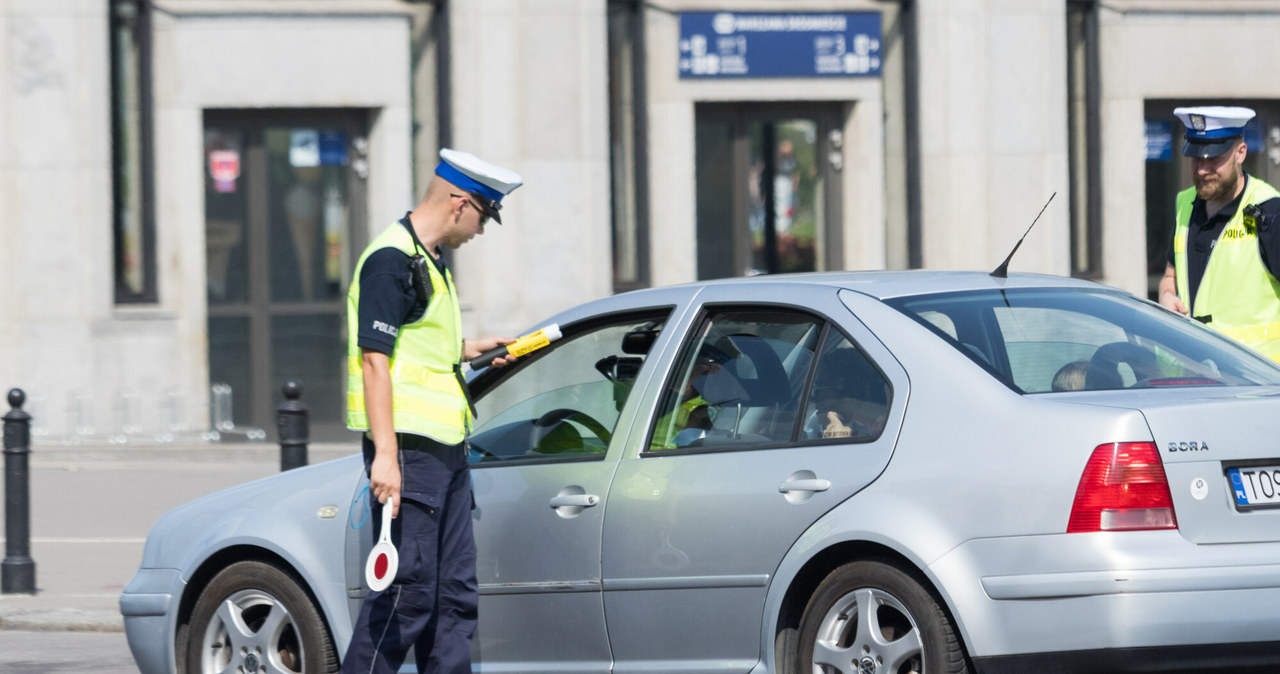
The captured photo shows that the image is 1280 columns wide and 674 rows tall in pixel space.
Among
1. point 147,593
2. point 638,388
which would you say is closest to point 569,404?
point 638,388

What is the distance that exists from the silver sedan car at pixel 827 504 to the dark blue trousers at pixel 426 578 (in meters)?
0.22

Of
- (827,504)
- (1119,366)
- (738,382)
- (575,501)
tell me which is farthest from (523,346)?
(1119,366)

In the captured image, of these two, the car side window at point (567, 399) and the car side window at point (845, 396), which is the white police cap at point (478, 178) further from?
the car side window at point (845, 396)

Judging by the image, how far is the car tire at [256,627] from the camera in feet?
19.9

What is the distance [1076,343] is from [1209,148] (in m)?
1.91

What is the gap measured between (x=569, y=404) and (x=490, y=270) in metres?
11.1

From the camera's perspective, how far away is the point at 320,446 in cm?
1644

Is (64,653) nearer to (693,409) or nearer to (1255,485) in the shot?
(693,409)

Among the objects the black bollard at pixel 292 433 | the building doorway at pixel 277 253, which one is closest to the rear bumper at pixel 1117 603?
the black bollard at pixel 292 433

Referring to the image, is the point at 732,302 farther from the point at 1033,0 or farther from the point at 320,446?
the point at 1033,0

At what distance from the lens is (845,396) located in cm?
535

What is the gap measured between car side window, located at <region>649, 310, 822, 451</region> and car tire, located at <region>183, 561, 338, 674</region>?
4.20 ft

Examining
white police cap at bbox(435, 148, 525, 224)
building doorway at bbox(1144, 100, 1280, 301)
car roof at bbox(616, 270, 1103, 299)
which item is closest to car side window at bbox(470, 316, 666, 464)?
car roof at bbox(616, 270, 1103, 299)

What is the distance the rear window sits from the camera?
524cm
